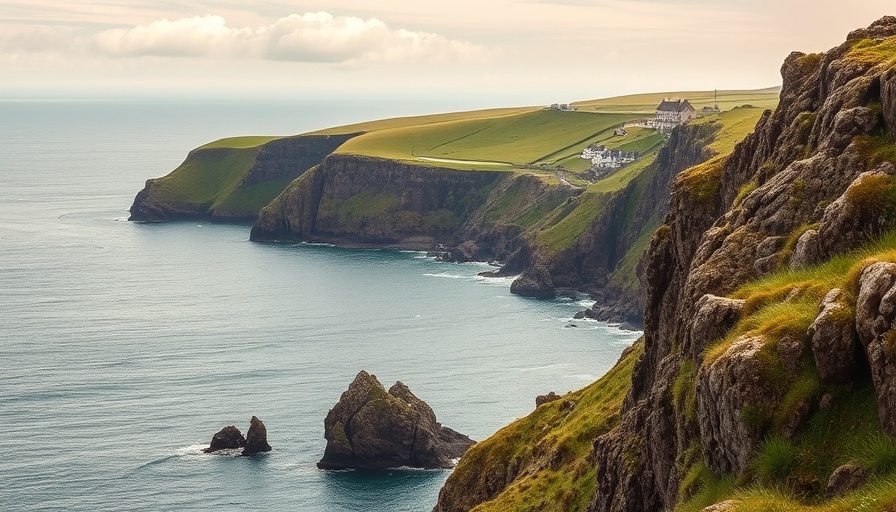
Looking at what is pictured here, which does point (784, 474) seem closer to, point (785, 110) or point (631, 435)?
point (631, 435)

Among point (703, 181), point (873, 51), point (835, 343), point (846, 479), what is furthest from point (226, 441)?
point (846, 479)

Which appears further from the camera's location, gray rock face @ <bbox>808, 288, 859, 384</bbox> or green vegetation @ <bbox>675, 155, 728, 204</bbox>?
green vegetation @ <bbox>675, 155, 728, 204</bbox>

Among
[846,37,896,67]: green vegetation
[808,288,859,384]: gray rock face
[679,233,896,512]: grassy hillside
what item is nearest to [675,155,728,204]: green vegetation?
[846,37,896,67]: green vegetation

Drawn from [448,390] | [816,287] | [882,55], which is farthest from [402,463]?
[816,287]

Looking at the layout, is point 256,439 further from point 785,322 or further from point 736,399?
point 785,322

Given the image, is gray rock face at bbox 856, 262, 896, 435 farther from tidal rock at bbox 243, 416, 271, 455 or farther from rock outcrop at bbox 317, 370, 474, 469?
tidal rock at bbox 243, 416, 271, 455
